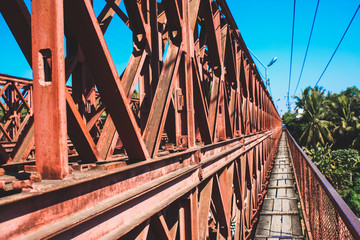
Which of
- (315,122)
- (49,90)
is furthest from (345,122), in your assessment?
(49,90)

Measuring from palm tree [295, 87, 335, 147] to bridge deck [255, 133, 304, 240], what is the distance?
136ft

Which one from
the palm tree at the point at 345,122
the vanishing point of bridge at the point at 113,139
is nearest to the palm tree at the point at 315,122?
the palm tree at the point at 345,122

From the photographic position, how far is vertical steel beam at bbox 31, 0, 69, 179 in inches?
54.9

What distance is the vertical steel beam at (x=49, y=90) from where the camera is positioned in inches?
54.9

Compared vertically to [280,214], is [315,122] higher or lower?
higher

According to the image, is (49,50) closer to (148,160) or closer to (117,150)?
(148,160)

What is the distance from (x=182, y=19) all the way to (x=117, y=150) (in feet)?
8.60

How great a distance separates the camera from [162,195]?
2352 millimetres

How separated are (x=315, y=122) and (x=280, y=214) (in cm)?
4755

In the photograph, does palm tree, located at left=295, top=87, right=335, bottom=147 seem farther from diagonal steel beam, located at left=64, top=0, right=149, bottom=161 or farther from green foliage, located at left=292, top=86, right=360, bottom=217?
diagonal steel beam, located at left=64, top=0, right=149, bottom=161

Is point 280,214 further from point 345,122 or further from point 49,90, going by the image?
point 345,122

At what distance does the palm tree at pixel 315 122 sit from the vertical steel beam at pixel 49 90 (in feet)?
178

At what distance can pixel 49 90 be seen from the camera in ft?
4.61

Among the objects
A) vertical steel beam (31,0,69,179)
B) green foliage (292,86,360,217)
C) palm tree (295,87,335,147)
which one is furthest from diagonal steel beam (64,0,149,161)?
palm tree (295,87,335,147)
